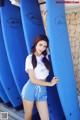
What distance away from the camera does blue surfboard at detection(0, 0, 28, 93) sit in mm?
3311

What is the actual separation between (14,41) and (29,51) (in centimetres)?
56

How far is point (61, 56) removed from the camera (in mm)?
2615

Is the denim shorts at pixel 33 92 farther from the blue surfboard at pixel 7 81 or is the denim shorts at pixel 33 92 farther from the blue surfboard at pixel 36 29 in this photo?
the blue surfboard at pixel 7 81

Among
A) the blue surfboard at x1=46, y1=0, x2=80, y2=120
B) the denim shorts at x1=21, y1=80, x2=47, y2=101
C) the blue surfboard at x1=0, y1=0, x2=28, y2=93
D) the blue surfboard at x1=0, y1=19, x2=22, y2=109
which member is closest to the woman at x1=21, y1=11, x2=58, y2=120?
the denim shorts at x1=21, y1=80, x2=47, y2=101

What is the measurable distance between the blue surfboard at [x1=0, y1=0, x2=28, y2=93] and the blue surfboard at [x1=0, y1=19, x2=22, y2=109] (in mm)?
260

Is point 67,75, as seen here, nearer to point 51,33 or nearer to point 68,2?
point 51,33

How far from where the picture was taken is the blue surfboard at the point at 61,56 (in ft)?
8.44

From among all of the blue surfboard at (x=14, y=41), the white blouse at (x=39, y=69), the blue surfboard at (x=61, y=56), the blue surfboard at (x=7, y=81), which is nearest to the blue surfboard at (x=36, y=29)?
the blue surfboard at (x=61, y=56)

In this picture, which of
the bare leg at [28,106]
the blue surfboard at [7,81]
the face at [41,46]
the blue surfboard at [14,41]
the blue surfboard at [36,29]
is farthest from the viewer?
the blue surfboard at [7,81]

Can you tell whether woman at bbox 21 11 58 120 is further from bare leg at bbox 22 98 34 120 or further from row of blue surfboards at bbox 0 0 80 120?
row of blue surfboards at bbox 0 0 80 120

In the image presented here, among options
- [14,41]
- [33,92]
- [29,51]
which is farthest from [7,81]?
[33,92]

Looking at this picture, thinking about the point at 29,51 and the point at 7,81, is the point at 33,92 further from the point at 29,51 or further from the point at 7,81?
the point at 7,81

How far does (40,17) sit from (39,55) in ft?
2.35

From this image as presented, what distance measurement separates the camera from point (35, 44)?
8.04 ft
